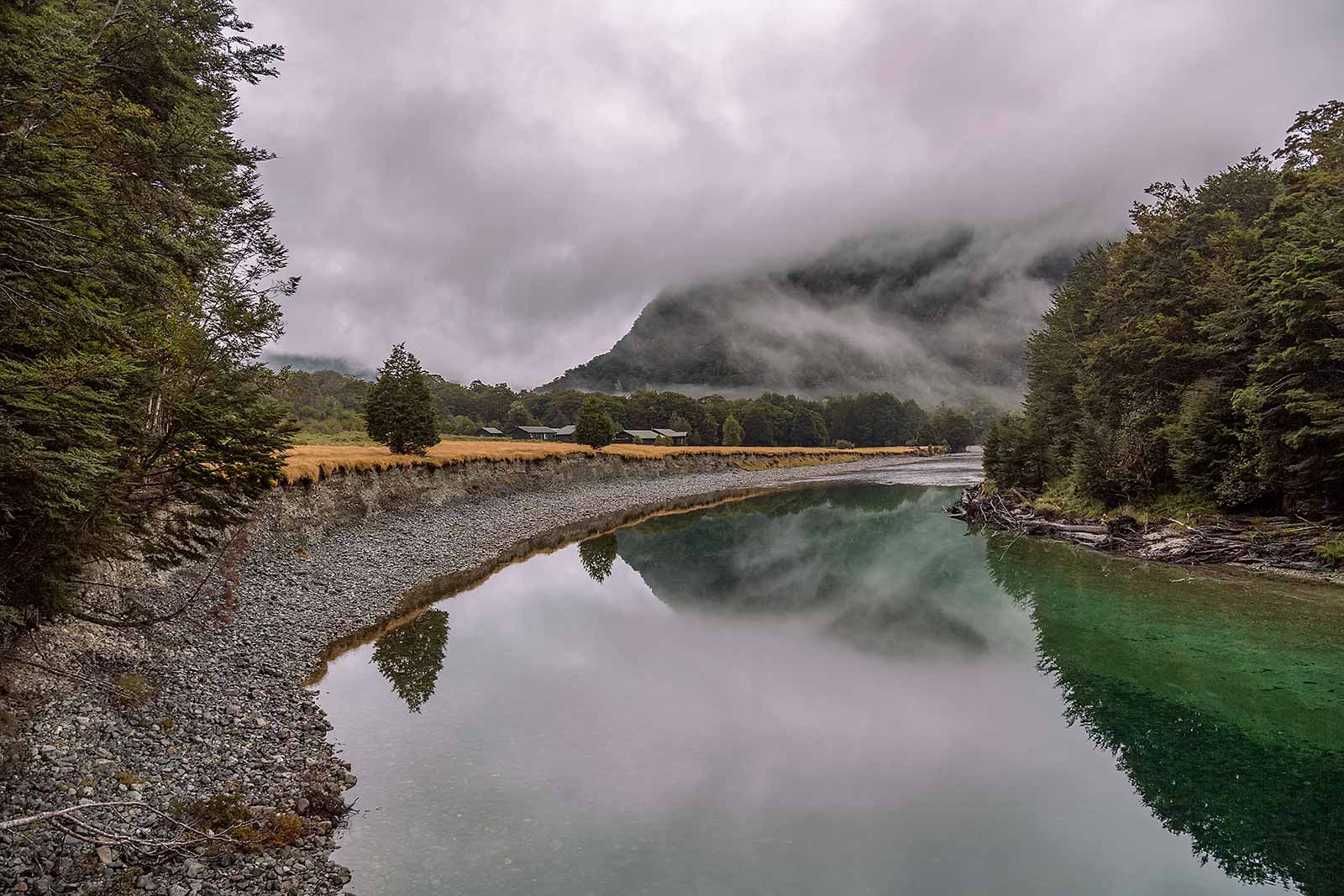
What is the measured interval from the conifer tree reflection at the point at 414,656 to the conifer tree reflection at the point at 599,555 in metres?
9.88

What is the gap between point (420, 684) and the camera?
A: 586 inches

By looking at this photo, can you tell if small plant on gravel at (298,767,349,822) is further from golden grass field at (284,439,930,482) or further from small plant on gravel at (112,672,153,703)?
golden grass field at (284,439,930,482)

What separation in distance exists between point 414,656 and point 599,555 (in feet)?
57.6

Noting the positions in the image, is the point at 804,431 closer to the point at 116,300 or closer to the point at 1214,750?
the point at 1214,750

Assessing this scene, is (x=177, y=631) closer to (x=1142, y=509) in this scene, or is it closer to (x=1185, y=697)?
(x=1185, y=697)

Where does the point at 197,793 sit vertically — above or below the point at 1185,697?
above

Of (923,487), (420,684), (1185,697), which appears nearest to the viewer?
(1185,697)

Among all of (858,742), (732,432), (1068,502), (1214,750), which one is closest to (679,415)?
(732,432)

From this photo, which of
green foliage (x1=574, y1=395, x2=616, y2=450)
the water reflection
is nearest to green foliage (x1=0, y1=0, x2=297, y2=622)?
the water reflection

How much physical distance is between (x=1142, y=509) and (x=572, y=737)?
31779 mm

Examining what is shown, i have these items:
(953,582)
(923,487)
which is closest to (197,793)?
(953,582)

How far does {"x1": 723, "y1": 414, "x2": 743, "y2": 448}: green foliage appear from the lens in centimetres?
14962

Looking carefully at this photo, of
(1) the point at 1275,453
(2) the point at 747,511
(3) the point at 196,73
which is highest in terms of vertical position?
(3) the point at 196,73

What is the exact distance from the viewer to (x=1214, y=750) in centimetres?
1140
